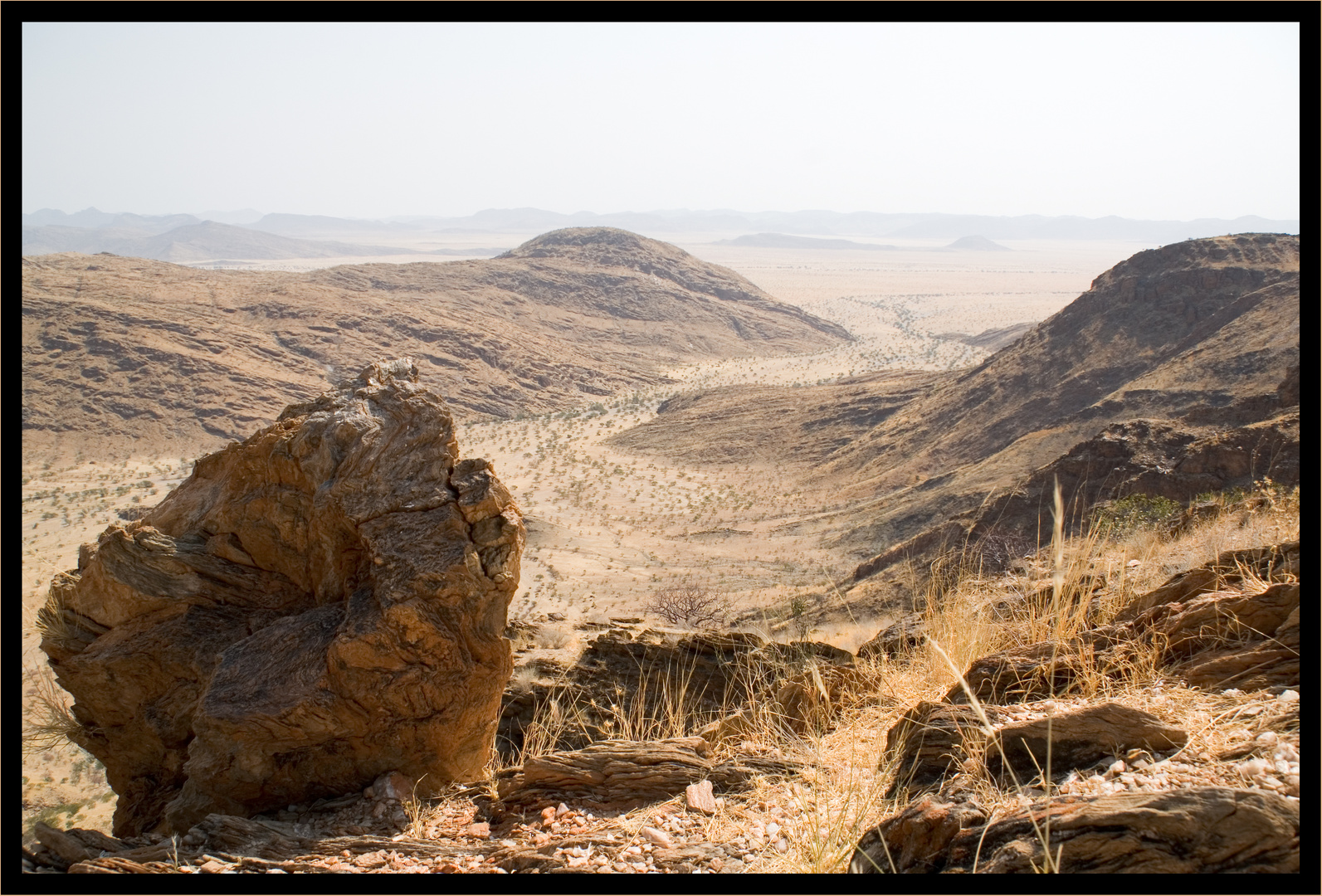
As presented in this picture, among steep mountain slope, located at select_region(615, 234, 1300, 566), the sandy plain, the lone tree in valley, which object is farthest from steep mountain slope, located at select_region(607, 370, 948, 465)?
the lone tree in valley

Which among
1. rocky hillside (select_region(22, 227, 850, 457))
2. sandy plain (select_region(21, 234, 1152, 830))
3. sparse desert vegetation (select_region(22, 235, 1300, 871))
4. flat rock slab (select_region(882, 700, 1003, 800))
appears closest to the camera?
sparse desert vegetation (select_region(22, 235, 1300, 871))

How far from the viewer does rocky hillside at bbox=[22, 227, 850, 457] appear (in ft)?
111

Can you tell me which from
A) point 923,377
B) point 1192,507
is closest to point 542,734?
point 1192,507

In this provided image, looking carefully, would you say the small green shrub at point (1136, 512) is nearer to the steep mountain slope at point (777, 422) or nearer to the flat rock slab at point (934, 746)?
the flat rock slab at point (934, 746)

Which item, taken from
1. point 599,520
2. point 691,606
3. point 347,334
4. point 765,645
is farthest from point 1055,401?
point 347,334

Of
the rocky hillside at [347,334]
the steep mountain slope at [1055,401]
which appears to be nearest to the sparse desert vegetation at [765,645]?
the steep mountain slope at [1055,401]

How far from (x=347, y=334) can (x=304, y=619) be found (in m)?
41.8

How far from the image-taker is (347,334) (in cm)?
4309

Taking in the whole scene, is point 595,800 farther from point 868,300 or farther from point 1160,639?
point 868,300

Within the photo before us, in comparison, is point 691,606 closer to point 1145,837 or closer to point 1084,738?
point 1084,738

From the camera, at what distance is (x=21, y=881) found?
2658mm

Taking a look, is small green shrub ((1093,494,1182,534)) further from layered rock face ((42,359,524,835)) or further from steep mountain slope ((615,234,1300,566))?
layered rock face ((42,359,524,835))

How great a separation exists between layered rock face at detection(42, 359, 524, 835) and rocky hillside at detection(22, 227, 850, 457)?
3083cm

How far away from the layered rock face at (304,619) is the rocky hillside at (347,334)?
30.8 m
